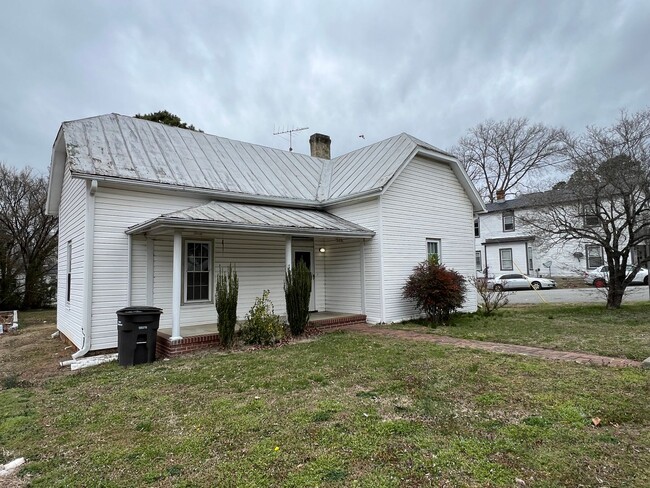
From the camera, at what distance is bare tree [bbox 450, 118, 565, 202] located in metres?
34.7

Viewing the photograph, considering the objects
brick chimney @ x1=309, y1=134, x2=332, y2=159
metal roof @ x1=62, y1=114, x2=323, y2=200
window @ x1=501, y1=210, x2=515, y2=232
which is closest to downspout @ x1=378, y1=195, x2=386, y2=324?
metal roof @ x1=62, y1=114, x2=323, y2=200

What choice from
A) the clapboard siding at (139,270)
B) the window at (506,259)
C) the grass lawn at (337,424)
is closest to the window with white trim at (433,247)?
the grass lawn at (337,424)

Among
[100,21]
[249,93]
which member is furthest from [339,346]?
[249,93]

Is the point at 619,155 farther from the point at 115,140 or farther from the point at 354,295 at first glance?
the point at 115,140

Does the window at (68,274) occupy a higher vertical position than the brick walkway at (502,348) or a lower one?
higher

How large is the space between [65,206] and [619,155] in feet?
57.0

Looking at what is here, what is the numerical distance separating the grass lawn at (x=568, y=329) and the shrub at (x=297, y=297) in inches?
109

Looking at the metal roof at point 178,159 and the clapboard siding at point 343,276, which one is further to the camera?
the clapboard siding at point 343,276

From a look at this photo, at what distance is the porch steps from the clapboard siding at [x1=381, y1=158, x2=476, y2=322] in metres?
0.87

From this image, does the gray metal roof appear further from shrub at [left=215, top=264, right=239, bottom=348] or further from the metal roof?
shrub at [left=215, top=264, right=239, bottom=348]

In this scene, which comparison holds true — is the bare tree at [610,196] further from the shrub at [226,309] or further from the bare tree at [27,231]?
the bare tree at [27,231]

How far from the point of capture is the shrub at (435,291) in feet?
34.6

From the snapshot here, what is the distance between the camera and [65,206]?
11641 millimetres

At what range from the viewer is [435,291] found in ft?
34.4
